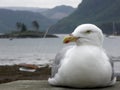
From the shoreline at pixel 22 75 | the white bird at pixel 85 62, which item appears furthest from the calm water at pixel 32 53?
the white bird at pixel 85 62

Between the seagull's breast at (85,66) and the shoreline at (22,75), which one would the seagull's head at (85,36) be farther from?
the shoreline at (22,75)

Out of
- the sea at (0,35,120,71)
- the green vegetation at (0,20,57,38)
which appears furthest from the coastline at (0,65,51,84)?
the green vegetation at (0,20,57,38)

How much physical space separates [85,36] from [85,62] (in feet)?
1.14

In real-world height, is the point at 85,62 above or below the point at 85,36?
below

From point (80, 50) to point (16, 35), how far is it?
18716 centimetres

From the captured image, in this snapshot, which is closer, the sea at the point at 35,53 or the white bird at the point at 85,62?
the white bird at the point at 85,62

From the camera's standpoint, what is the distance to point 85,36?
550 centimetres

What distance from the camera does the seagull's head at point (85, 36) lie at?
546 centimetres

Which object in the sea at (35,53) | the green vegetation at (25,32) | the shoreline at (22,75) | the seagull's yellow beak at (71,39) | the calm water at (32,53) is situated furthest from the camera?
the green vegetation at (25,32)

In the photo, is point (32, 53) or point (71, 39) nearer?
point (71, 39)

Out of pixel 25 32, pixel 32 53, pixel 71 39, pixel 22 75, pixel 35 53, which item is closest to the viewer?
pixel 71 39

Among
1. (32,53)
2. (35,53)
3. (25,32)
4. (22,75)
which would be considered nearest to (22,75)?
(22,75)

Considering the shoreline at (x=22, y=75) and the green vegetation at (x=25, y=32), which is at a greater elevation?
the green vegetation at (x=25, y=32)

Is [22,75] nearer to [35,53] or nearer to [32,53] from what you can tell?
[35,53]
